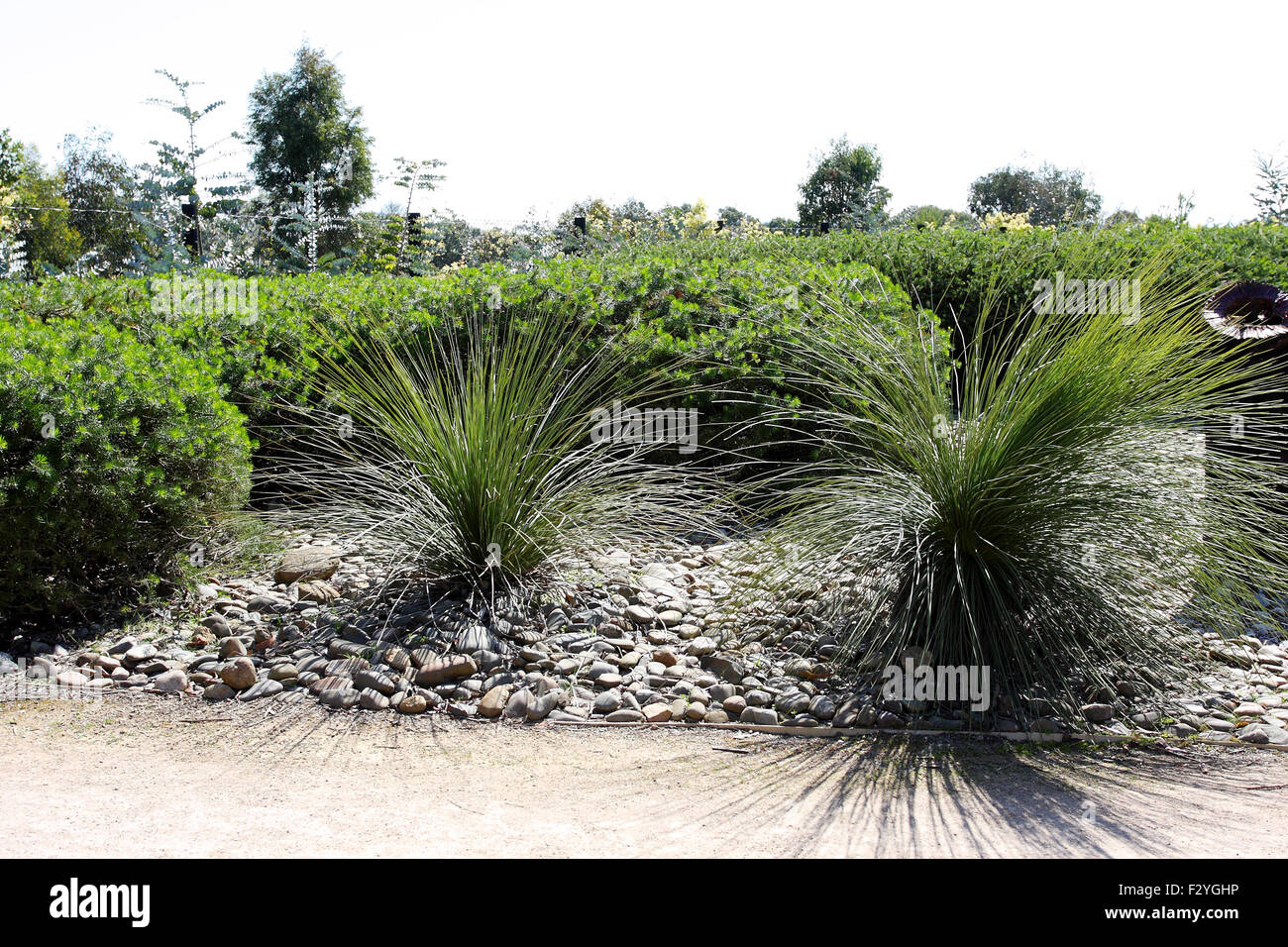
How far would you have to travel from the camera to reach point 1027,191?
100 ft

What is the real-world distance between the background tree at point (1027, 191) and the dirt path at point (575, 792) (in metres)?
28.5

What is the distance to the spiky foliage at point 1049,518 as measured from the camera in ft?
10.1

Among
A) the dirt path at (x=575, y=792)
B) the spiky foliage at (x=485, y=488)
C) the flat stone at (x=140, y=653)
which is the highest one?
the spiky foliage at (x=485, y=488)

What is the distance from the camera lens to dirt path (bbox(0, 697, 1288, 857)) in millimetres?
2328

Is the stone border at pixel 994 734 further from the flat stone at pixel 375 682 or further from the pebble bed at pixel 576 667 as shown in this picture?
the flat stone at pixel 375 682

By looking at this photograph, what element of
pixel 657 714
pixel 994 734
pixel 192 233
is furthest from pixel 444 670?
pixel 192 233

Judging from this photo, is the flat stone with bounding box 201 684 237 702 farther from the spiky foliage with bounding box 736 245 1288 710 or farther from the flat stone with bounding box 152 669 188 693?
the spiky foliage with bounding box 736 245 1288 710

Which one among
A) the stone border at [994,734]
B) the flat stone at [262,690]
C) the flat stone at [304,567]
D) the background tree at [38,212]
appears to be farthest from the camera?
the background tree at [38,212]

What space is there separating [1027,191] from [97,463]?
106ft

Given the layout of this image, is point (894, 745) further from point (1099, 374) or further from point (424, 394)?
point (424, 394)

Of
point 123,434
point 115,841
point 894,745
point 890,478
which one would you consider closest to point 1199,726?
point 894,745

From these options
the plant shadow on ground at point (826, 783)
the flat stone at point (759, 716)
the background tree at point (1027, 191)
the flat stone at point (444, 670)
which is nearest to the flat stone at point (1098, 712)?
the plant shadow on ground at point (826, 783)
